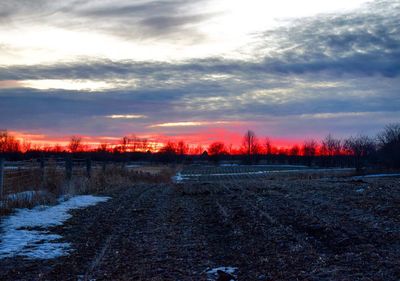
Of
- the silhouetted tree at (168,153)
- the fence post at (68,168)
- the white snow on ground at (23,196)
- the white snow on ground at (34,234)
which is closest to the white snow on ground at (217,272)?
the white snow on ground at (34,234)

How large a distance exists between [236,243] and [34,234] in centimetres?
466

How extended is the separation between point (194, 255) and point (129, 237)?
2480 mm

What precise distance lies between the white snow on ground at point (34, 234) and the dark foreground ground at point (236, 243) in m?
0.37

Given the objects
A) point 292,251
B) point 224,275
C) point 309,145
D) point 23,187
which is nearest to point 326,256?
point 292,251

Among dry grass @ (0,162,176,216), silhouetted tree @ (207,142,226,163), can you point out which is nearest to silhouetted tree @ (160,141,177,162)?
silhouetted tree @ (207,142,226,163)

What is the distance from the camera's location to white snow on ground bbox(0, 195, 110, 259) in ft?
31.1

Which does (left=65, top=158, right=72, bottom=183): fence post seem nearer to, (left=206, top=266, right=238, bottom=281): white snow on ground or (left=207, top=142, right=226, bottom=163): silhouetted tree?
(left=206, top=266, right=238, bottom=281): white snow on ground

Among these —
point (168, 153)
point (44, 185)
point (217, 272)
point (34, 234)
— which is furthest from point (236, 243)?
point (168, 153)

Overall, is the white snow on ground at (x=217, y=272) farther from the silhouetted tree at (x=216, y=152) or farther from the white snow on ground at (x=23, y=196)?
the silhouetted tree at (x=216, y=152)

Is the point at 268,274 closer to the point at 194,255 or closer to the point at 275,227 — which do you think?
the point at 194,255

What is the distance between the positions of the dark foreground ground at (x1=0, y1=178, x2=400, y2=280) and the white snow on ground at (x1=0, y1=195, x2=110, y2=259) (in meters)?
0.37

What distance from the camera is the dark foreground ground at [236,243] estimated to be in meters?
7.68

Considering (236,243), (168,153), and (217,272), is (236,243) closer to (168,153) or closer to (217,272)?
(217,272)

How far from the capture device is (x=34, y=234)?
11352 millimetres
